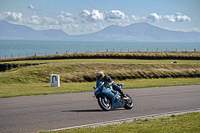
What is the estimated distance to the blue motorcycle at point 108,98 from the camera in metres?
12.3

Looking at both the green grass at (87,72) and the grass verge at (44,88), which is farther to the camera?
the green grass at (87,72)

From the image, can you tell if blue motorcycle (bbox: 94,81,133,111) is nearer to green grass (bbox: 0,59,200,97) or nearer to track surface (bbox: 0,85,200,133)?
track surface (bbox: 0,85,200,133)

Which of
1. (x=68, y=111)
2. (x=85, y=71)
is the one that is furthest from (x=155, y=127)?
(x=85, y=71)

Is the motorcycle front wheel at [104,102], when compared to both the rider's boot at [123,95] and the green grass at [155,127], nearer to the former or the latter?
the rider's boot at [123,95]

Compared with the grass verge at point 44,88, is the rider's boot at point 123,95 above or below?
above

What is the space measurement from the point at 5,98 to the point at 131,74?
20.9 m

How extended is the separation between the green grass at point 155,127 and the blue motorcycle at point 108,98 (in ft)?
8.19

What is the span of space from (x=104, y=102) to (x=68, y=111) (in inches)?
58.9

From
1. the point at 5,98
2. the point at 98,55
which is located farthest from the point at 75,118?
the point at 98,55

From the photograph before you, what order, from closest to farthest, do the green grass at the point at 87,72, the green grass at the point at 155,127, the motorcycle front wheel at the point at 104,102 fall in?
the green grass at the point at 155,127, the motorcycle front wheel at the point at 104,102, the green grass at the point at 87,72

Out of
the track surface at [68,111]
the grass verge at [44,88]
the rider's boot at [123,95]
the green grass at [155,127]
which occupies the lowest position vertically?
the grass verge at [44,88]

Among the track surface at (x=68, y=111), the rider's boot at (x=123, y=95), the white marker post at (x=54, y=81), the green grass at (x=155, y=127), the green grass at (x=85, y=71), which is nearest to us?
the green grass at (x=155, y=127)

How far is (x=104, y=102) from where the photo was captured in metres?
12.6

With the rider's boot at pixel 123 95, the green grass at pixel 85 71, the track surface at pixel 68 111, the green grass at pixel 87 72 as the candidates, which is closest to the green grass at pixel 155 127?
the track surface at pixel 68 111
